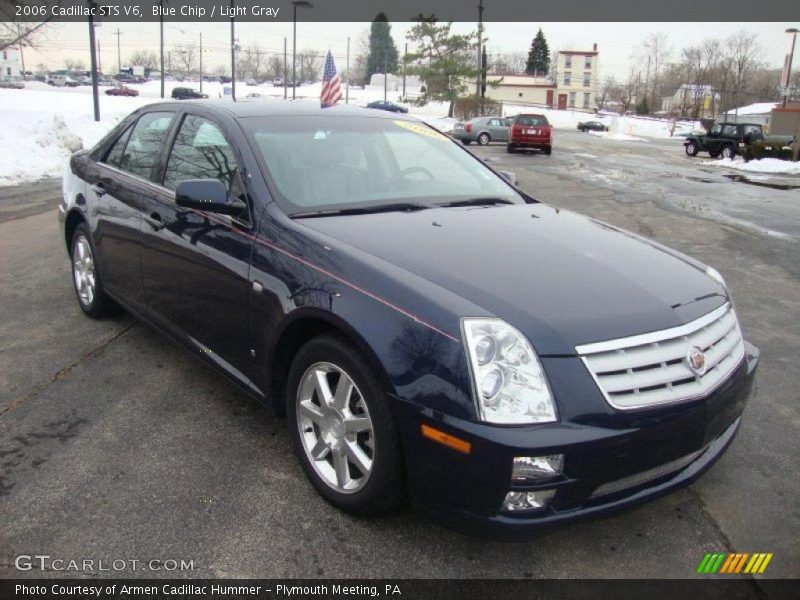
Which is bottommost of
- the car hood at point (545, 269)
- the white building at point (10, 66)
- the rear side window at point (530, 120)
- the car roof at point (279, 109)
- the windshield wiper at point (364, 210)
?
the car hood at point (545, 269)

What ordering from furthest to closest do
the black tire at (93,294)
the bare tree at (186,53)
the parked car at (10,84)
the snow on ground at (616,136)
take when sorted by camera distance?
the bare tree at (186,53)
the parked car at (10,84)
the snow on ground at (616,136)
the black tire at (93,294)

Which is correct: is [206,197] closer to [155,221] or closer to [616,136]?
[155,221]

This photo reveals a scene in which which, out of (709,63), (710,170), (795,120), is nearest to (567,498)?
(710,170)

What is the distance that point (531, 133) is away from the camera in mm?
25375

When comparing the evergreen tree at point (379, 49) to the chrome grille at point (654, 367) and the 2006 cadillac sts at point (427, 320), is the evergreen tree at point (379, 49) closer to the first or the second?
the 2006 cadillac sts at point (427, 320)

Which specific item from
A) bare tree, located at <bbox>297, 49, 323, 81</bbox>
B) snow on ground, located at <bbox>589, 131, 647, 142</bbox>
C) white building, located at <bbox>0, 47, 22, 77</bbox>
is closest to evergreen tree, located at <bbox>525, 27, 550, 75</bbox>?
bare tree, located at <bbox>297, 49, 323, 81</bbox>

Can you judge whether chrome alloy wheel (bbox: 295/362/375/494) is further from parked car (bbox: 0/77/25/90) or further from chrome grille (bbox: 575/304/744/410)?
parked car (bbox: 0/77/25/90)

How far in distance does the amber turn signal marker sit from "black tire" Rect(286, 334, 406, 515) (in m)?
0.16

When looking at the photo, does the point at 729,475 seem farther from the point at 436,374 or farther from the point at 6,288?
the point at 6,288

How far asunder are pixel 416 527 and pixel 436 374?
2.59 ft

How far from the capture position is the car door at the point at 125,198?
3.90 m

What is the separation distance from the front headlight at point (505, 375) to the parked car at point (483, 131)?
29661mm

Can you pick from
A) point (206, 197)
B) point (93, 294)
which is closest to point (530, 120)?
point (93, 294)

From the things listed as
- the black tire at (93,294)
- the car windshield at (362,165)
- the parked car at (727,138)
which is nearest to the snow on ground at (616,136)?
the parked car at (727,138)
